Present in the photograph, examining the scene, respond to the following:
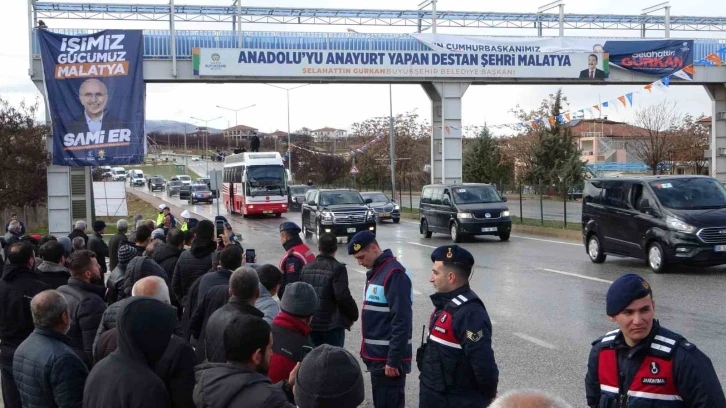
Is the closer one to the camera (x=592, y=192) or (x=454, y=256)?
(x=454, y=256)

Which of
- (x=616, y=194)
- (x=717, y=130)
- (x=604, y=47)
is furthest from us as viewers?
(x=717, y=130)

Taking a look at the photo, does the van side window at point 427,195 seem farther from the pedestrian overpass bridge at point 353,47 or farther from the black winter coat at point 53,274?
the black winter coat at point 53,274

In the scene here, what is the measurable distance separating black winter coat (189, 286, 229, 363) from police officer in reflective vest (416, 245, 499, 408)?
1908mm

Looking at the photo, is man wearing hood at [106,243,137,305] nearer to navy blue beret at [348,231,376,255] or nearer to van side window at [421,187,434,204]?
navy blue beret at [348,231,376,255]

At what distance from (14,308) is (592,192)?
564 inches

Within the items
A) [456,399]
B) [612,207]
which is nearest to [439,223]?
[612,207]

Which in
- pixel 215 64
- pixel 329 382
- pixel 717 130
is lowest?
pixel 329 382

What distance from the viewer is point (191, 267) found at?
26.7ft

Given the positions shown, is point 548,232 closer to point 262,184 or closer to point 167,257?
point 262,184

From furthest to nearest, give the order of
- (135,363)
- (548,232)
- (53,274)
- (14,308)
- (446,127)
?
(446,127), (548,232), (53,274), (14,308), (135,363)

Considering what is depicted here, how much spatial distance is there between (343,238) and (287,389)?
79.0 feet

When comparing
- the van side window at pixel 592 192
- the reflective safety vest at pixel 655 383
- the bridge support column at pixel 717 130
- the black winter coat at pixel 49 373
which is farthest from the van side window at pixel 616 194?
the bridge support column at pixel 717 130

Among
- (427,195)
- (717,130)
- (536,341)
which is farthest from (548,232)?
(536,341)

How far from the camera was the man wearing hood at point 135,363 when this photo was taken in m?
3.52
